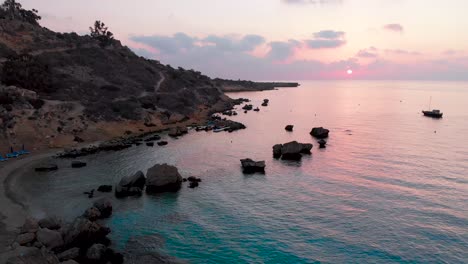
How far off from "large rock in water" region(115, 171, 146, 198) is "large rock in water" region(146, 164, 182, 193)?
1.46 metres

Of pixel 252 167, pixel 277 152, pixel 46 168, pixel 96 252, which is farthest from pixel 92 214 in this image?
pixel 277 152

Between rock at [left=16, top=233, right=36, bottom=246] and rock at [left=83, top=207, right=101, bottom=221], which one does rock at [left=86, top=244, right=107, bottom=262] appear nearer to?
rock at [left=16, top=233, right=36, bottom=246]

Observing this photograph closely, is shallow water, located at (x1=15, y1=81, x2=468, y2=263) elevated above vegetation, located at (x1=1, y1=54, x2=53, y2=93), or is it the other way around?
vegetation, located at (x1=1, y1=54, x2=53, y2=93)

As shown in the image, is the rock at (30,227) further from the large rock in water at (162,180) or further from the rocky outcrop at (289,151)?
the rocky outcrop at (289,151)

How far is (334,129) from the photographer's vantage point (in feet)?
464

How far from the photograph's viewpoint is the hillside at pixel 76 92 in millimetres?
94438

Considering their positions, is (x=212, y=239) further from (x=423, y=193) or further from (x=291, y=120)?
(x=291, y=120)

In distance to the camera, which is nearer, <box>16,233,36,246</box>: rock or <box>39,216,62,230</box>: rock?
<box>16,233,36,246</box>: rock

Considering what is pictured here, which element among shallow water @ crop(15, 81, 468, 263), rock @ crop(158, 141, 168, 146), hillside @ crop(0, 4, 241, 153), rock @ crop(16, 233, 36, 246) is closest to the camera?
rock @ crop(16, 233, 36, 246)

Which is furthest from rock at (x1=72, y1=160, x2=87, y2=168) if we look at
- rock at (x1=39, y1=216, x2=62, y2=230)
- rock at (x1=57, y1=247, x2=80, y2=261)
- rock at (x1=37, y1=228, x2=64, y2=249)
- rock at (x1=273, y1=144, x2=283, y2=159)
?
rock at (x1=273, y1=144, x2=283, y2=159)

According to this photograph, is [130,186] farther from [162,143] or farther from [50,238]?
[162,143]

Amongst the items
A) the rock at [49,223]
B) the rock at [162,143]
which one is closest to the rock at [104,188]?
the rock at [49,223]

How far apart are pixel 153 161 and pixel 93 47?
117041mm

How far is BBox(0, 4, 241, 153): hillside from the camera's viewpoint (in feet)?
310
